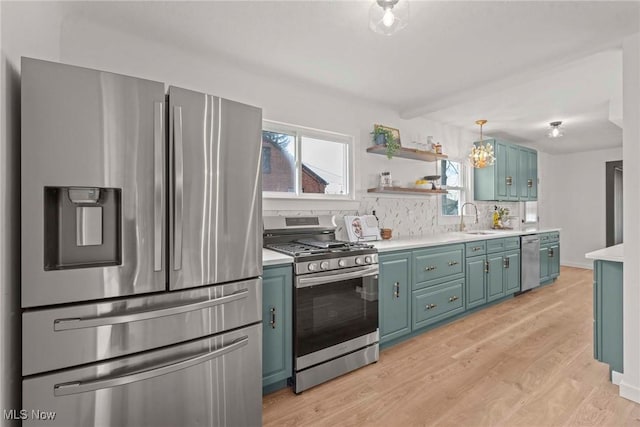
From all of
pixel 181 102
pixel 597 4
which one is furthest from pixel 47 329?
pixel 597 4

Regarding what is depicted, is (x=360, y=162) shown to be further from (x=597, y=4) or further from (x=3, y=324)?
(x=3, y=324)

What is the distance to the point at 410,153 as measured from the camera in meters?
3.65

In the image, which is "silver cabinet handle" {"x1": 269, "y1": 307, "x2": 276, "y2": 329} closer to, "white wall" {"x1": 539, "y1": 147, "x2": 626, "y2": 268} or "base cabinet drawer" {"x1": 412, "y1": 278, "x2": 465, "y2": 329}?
"base cabinet drawer" {"x1": 412, "y1": 278, "x2": 465, "y2": 329}

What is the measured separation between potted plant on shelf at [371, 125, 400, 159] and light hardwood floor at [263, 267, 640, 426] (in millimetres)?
1871

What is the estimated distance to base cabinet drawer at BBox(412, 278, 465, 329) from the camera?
291 centimetres

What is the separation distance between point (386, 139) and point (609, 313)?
2.29 meters

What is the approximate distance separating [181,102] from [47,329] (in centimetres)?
107

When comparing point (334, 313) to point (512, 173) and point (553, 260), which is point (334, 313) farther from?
point (553, 260)

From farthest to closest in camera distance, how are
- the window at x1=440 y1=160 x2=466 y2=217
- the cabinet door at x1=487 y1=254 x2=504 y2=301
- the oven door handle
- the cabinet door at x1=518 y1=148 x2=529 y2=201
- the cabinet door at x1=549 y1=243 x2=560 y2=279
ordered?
the cabinet door at x1=518 y1=148 x2=529 y2=201 < the cabinet door at x1=549 y1=243 x2=560 y2=279 < the window at x1=440 y1=160 x2=466 y2=217 < the cabinet door at x1=487 y1=254 x2=504 y2=301 < the oven door handle

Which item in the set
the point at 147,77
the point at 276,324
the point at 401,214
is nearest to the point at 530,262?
the point at 401,214

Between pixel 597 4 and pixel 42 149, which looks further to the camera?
pixel 597 4

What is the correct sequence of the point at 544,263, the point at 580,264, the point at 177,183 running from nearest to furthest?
the point at 177,183, the point at 544,263, the point at 580,264

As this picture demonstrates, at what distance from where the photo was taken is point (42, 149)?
1192 millimetres

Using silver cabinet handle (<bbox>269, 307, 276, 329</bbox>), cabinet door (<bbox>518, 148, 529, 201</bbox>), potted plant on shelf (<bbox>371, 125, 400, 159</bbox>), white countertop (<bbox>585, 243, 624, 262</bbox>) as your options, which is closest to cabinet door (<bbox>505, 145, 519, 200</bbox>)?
cabinet door (<bbox>518, 148, 529, 201</bbox>)
